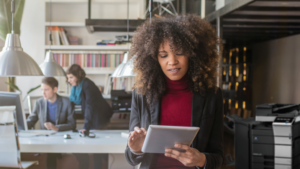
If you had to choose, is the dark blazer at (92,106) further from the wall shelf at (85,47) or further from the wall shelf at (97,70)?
the wall shelf at (85,47)

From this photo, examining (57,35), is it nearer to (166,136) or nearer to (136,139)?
(136,139)

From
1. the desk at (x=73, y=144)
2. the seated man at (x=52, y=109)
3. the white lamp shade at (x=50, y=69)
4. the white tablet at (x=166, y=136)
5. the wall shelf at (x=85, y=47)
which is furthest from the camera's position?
the wall shelf at (x=85, y=47)

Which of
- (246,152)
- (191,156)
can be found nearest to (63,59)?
(246,152)

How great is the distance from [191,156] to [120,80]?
3669 mm

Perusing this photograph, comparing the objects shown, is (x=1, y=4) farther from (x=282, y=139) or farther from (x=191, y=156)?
(x=282, y=139)

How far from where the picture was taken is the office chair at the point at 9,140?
1.89 metres

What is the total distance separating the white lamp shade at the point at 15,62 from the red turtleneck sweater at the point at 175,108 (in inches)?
49.7

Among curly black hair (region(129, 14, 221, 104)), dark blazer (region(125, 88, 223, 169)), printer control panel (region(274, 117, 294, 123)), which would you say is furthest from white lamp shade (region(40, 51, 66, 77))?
printer control panel (region(274, 117, 294, 123))

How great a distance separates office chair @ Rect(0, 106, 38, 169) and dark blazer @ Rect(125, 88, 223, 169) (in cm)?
123

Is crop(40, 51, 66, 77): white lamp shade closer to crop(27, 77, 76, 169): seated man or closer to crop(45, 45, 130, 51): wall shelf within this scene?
crop(27, 77, 76, 169): seated man

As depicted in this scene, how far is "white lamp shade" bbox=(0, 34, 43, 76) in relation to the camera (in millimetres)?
1832

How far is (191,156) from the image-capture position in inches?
38.0

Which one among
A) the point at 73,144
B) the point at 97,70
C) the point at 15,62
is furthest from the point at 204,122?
the point at 97,70

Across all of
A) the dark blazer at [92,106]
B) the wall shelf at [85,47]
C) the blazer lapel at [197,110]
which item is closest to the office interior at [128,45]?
the wall shelf at [85,47]
